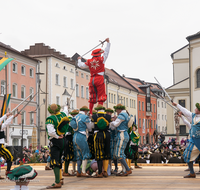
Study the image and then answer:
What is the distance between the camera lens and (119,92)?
75.7 meters

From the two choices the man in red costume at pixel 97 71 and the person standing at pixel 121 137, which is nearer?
the person standing at pixel 121 137

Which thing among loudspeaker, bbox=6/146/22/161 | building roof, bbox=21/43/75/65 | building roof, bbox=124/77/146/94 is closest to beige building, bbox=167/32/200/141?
building roof, bbox=21/43/75/65

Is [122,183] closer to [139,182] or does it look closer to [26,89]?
[139,182]

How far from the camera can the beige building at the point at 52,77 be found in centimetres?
5359

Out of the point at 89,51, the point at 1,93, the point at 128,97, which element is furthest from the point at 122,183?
the point at 128,97

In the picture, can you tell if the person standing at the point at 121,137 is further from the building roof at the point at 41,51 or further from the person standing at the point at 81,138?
the building roof at the point at 41,51

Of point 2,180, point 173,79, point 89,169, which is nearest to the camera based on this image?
point 2,180

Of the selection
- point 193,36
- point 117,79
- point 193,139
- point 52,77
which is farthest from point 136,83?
point 193,139

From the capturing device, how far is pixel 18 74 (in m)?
48.2

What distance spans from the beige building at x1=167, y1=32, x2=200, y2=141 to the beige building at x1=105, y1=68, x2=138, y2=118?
449 inches

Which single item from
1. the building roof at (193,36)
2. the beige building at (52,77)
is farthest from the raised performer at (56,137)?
the beige building at (52,77)

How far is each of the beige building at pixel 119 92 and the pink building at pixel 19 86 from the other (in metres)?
20.4

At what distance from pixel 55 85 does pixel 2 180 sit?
44.4m

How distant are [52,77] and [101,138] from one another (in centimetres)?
4364
